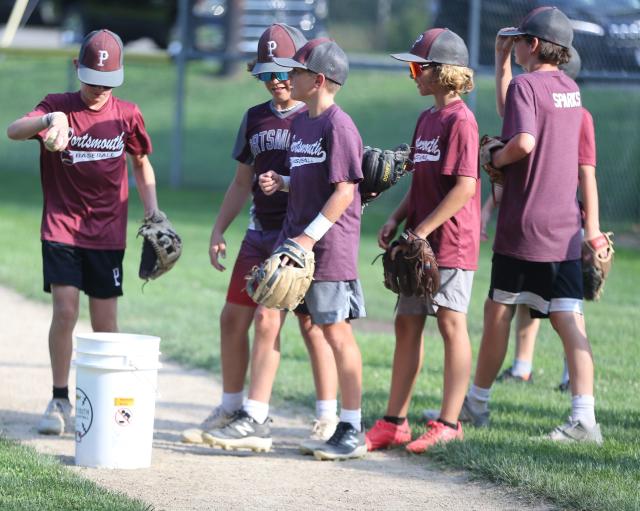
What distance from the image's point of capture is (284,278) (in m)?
5.10

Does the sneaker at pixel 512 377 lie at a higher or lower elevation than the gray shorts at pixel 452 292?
lower

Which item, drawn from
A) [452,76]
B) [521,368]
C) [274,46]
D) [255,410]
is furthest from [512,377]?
[274,46]

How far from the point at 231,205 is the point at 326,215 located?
971 millimetres

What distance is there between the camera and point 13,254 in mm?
11945

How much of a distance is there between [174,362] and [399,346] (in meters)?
2.51

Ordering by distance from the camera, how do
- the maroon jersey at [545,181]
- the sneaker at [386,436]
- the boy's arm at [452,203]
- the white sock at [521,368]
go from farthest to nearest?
1. the white sock at [521,368]
2. the sneaker at [386,436]
3. the maroon jersey at [545,181]
4. the boy's arm at [452,203]

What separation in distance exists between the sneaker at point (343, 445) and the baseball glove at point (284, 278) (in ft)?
2.47

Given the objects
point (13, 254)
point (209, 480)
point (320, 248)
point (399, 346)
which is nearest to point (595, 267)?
point (399, 346)

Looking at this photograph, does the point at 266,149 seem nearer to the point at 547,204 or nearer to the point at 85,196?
the point at 85,196

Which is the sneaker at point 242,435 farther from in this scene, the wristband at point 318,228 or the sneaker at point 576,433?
the sneaker at point 576,433

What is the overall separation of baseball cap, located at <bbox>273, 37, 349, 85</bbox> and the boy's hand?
53 cm

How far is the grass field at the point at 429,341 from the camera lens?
16.4 ft

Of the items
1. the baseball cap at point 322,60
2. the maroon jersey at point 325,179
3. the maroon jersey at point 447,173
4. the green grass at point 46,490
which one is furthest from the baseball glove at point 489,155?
the green grass at point 46,490

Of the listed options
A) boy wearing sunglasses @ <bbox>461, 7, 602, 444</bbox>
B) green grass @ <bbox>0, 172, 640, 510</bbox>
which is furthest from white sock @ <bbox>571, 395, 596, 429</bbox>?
green grass @ <bbox>0, 172, 640, 510</bbox>
